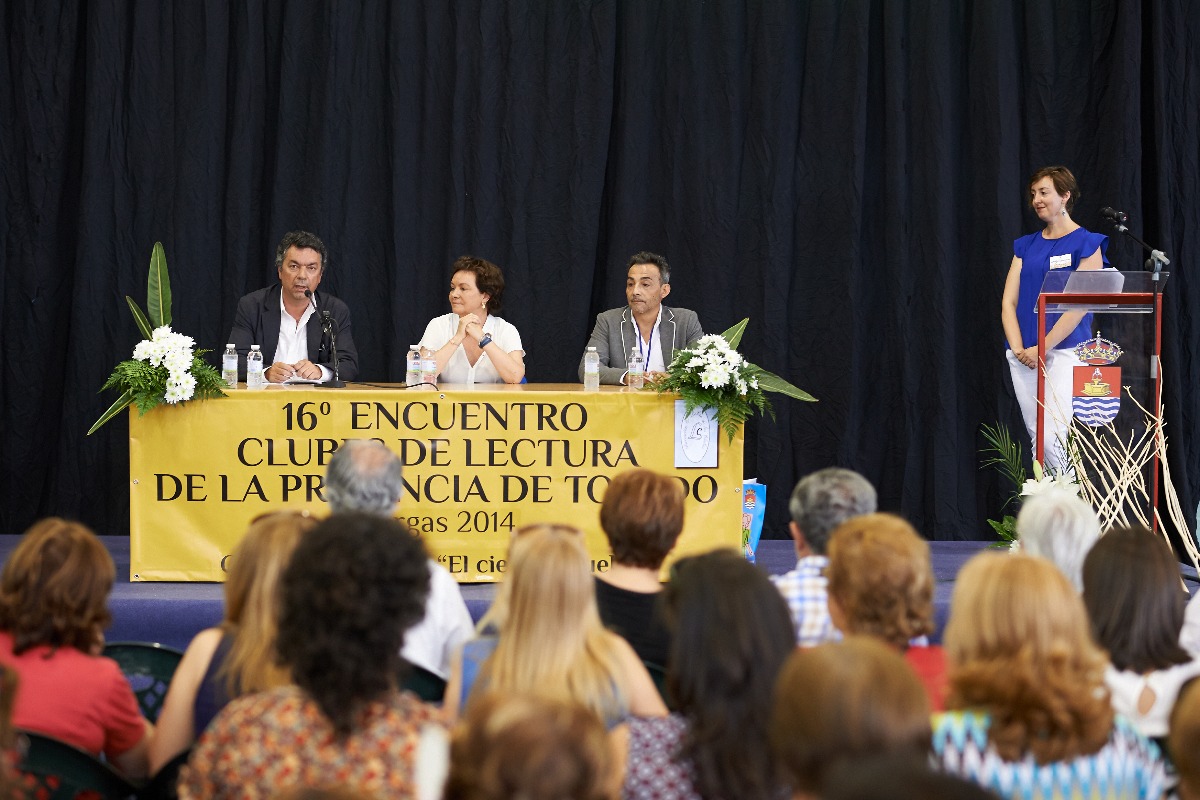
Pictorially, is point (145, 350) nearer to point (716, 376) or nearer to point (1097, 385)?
point (716, 376)

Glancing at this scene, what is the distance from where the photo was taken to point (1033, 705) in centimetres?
160

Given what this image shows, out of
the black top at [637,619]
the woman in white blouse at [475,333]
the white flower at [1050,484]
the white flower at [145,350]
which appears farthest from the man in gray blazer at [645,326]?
the black top at [637,619]

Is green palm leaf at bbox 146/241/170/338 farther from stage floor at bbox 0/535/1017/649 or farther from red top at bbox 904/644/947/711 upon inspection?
red top at bbox 904/644/947/711

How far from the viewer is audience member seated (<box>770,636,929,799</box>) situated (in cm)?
128

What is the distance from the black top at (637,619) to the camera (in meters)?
2.43

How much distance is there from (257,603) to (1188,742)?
1.34 meters

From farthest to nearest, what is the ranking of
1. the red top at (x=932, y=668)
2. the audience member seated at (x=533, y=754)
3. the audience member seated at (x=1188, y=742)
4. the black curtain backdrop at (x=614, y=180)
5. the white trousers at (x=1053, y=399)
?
the black curtain backdrop at (x=614, y=180) → the white trousers at (x=1053, y=399) → the red top at (x=932, y=668) → the audience member seated at (x=1188, y=742) → the audience member seated at (x=533, y=754)

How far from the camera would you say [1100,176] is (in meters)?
5.96

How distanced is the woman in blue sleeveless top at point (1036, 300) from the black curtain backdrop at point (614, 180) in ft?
1.87

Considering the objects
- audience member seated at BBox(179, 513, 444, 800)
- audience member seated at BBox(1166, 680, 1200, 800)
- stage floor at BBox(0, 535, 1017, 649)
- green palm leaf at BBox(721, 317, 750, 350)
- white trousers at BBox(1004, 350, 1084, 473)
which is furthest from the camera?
green palm leaf at BBox(721, 317, 750, 350)

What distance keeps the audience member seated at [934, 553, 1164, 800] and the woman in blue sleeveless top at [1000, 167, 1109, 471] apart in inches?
122

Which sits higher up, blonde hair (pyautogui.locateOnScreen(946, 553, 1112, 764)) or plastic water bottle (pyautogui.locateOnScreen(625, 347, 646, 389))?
plastic water bottle (pyautogui.locateOnScreen(625, 347, 646, 389))

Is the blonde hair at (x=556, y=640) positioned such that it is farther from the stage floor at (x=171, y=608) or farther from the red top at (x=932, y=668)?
the stage floor at (x=171, y=608)

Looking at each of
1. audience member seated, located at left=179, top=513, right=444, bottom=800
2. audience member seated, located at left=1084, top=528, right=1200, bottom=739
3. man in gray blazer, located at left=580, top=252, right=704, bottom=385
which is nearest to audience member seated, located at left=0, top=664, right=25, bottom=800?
audience member seated, located at left=179, top=513, right=444, bottom=800
